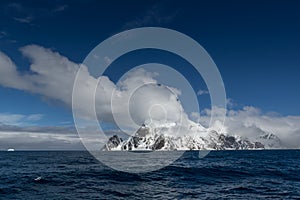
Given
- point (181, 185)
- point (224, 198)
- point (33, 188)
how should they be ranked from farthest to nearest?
point (181, 185) → point (33, 188) → point (224, 198)

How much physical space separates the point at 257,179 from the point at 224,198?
56.9 ft

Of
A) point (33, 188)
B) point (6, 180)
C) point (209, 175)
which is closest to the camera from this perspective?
point (33, 188)

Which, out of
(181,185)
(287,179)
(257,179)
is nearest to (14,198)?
(181,185)

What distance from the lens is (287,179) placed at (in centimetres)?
4959

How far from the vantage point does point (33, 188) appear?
4084 cm

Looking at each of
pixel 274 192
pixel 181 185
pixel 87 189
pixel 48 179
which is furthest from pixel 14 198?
pixel 274 192

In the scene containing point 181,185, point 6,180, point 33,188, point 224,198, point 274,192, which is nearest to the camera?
point 224,198

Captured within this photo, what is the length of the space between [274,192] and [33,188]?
31.4m

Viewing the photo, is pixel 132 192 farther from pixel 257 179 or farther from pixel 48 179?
pixel 257 179

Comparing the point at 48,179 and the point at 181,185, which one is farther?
the point at 48,179

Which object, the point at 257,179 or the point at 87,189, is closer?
the point at 87,189

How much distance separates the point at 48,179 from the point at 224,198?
1112 inches

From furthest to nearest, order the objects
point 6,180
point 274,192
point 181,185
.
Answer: point 6,180 < point 181,185 < point 274,192

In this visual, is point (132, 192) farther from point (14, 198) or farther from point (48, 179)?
point (48, 179)
